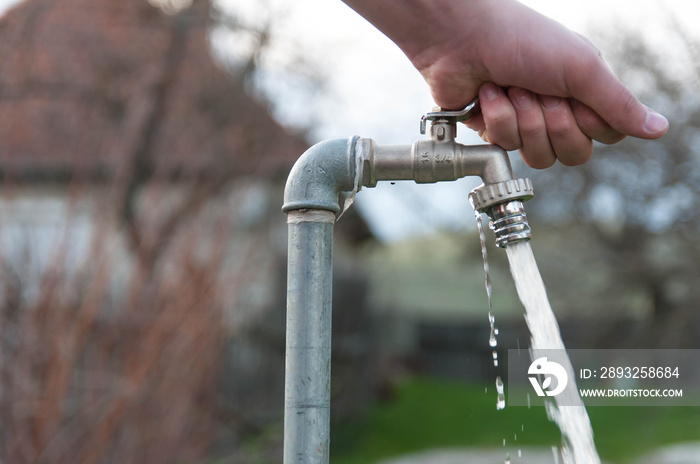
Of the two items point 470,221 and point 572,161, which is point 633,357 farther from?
point 572,161

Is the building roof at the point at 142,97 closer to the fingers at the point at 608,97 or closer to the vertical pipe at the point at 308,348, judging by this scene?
the vertical pipe at the point at 308,348

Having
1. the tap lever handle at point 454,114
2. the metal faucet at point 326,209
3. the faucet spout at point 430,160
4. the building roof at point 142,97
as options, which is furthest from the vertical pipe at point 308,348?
the building roof at point 142,97

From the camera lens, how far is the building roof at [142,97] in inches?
207

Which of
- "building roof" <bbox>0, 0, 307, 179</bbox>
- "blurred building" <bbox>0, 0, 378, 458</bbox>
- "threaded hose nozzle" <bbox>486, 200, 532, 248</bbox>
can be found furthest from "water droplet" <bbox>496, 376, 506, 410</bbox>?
"building roof" <bbox>0, 0, 307, 179</bbox>

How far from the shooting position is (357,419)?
29.8 ft

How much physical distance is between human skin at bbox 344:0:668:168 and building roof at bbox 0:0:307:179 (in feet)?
12.5

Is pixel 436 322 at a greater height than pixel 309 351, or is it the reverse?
pixel 436 322

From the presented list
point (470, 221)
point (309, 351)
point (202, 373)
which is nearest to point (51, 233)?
point (202, 373)

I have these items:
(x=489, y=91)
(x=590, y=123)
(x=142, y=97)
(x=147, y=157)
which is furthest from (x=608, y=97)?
(x=142, y=97)

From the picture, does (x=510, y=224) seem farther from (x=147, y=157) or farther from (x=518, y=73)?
(x=147, y=157)

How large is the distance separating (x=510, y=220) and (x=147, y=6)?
5596mm

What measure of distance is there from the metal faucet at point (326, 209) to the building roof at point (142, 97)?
12.3 feet

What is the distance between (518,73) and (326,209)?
1.15 feet

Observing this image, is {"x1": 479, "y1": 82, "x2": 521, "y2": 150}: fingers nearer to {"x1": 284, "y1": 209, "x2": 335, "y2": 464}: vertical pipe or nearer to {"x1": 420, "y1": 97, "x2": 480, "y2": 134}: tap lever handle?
{"x1": 420, "y1": 97, "x2": 480, "y2": 134}: tap lever handle
